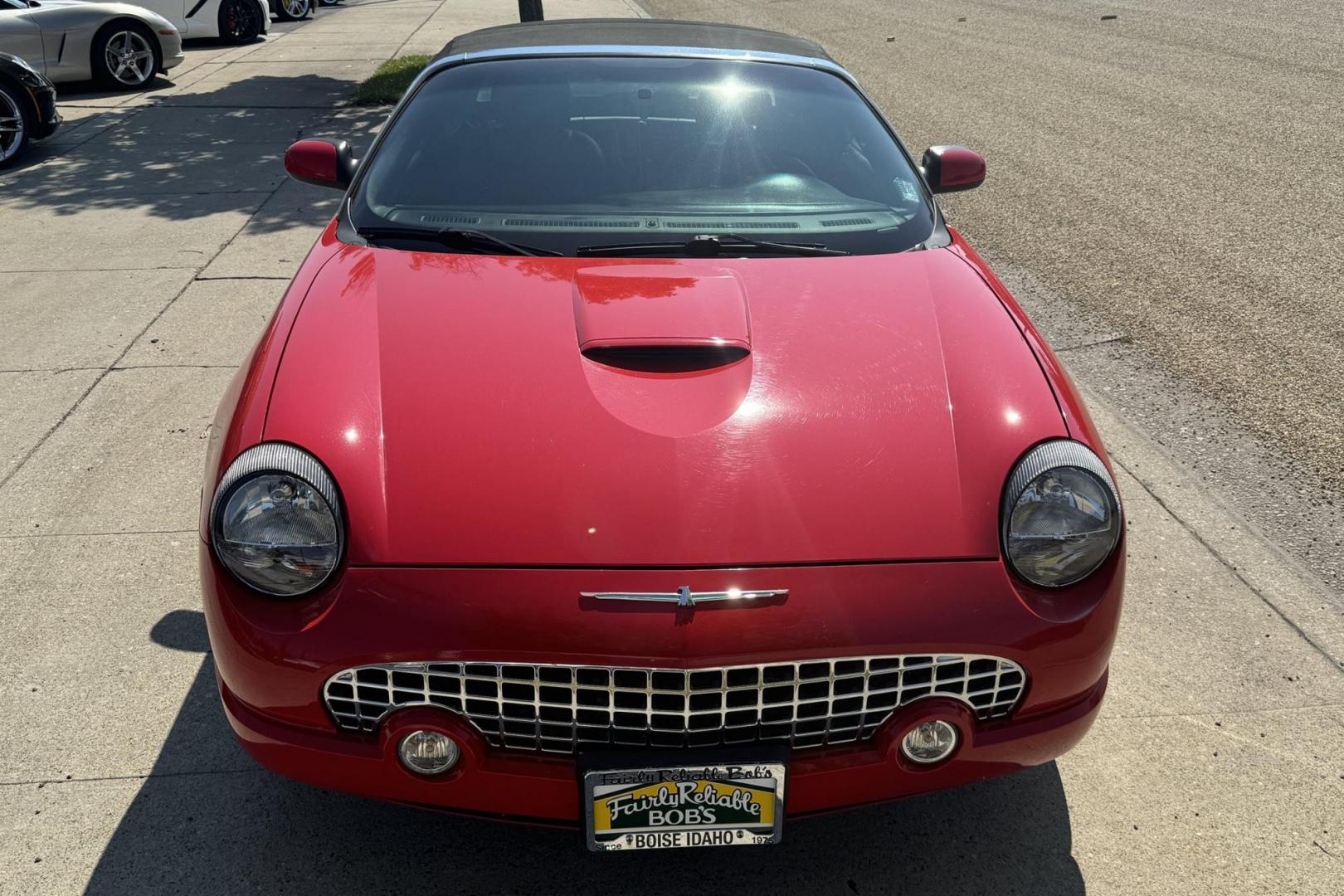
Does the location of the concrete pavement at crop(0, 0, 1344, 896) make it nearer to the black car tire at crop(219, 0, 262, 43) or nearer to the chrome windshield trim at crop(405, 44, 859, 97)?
the chrome windshield trim at crop(405, 44, 859, 97)

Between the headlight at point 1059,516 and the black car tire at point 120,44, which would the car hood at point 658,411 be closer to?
the headlight at point 1059,516

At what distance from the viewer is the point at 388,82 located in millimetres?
12305

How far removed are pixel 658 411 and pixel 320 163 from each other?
2167mm

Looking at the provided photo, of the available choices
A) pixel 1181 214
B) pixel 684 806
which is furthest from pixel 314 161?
pixel 1181 214

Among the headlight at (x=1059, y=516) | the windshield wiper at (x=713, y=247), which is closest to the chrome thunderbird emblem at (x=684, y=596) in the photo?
the headlight at (x=1059, y=516)

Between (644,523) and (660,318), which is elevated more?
(660,318)

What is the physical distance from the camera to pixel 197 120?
10820mm

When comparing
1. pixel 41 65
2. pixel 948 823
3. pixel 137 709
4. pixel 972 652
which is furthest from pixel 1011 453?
pixel 41 65

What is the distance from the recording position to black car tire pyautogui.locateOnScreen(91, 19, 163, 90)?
11898mm

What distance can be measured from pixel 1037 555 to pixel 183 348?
4501 mm

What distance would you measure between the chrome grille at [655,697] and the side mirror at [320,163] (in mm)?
2319

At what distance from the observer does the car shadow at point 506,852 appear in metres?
2.60

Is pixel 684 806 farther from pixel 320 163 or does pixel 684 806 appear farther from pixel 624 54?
pixel 320 163

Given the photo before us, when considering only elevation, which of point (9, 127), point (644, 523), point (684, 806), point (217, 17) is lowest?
point (217, 17)
